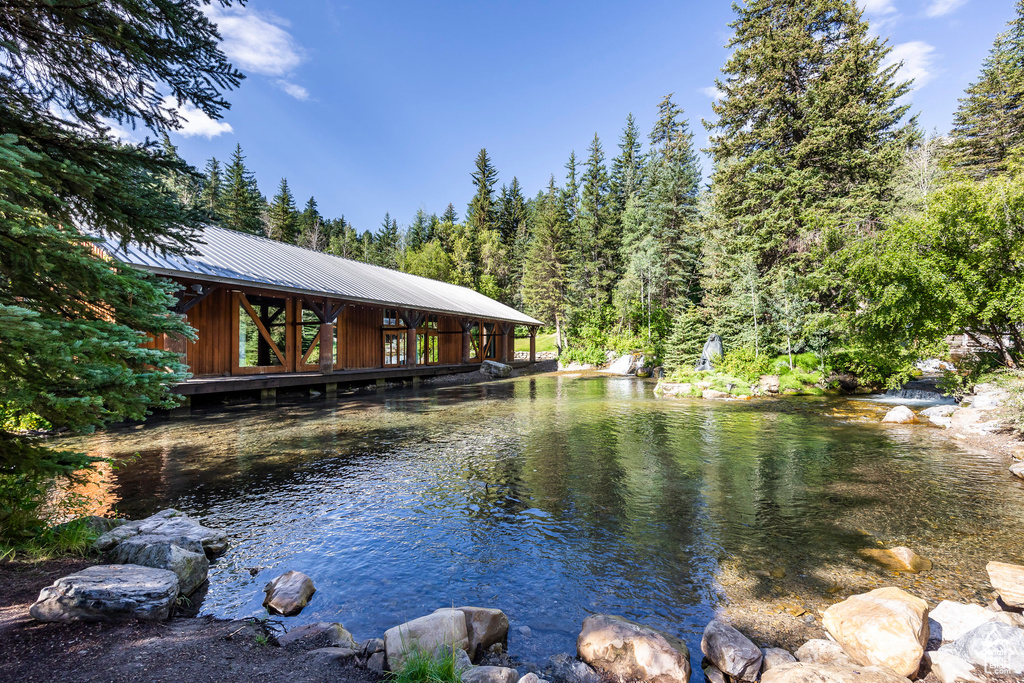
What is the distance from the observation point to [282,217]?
44531 millimetres

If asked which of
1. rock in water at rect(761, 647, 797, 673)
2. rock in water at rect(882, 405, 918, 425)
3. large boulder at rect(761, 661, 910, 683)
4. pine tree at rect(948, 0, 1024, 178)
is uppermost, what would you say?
pine tree at rect(948, 0, 1024, 178)

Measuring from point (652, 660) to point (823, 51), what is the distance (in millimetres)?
26542

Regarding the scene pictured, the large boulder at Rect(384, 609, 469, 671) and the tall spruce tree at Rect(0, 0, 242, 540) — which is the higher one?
the tall spruce tree at Rect(0, 0, 242, 540)

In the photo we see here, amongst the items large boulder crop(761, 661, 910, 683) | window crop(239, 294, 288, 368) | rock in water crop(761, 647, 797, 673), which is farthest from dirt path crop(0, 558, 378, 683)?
window crop(239, 294, 288, 368)

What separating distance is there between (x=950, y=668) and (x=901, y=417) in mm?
→ 10826

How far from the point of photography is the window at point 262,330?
46.3ft

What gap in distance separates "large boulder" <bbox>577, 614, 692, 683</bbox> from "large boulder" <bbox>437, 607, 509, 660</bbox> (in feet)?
1.87

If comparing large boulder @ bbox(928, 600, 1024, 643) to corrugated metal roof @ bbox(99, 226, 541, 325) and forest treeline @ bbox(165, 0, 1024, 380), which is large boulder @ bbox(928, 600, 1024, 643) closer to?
forest treeline @ bbox(165, 0, 1024, 380)

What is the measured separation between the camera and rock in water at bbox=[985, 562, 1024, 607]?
11.4ft

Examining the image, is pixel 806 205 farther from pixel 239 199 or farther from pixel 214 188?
pixel 214 188

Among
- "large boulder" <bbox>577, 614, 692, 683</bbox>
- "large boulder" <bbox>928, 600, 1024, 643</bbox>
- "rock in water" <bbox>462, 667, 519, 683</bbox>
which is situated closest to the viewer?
"rock in water" <bbox>462, 667, 519, 683</bbox>

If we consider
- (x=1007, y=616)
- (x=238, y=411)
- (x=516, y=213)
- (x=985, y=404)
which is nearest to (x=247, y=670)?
(x=1007, y=616)

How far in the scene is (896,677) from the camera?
2645mm

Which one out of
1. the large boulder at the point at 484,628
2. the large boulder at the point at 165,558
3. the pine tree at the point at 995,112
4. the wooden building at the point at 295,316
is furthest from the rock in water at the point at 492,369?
the pine tree at the point at 995,112
